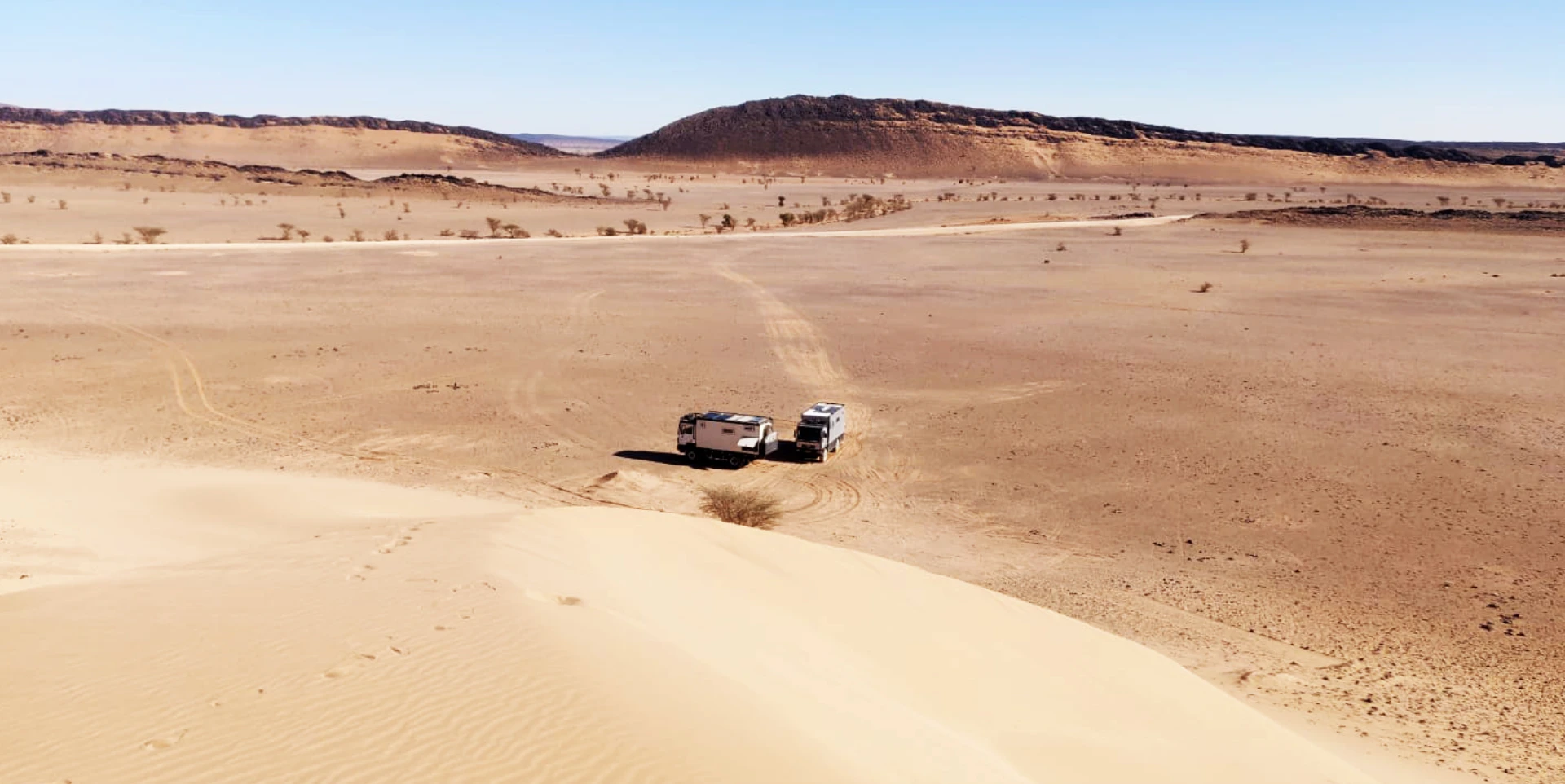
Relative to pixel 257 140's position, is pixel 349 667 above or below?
below

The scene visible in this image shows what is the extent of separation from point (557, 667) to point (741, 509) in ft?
29.8

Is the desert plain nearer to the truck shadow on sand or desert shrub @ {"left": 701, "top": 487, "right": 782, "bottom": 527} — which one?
the truck shadow on sand

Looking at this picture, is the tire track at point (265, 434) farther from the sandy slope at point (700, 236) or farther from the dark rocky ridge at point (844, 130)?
the dark rocky ridge at point (844, 130)

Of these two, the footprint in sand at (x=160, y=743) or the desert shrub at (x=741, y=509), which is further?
the desert shrub at (x=741, y=509)

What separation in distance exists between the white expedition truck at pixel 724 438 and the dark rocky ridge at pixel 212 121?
14470 centimetres

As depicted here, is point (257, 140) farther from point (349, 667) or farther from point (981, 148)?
point (349, 667)

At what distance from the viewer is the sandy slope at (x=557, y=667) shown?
20.8ft

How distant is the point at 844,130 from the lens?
15075cm

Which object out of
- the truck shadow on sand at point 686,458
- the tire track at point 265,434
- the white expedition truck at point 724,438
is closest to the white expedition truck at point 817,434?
the truck shadow on sand at point 686,458

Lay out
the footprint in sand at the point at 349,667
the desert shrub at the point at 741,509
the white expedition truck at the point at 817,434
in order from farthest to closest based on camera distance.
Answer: the white expedition truck at the point at 817,434
the desert shrub at the point at 741,509
the footprint in sand at the point at 349,667

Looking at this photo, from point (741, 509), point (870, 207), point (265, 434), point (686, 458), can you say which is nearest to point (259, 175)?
point (870, 207)

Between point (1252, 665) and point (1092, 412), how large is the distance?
1171 cm

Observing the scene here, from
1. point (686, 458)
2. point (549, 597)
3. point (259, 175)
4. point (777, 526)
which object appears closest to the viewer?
point (549, 597)

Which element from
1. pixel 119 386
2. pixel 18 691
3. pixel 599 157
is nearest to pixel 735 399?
pixel 119 386
